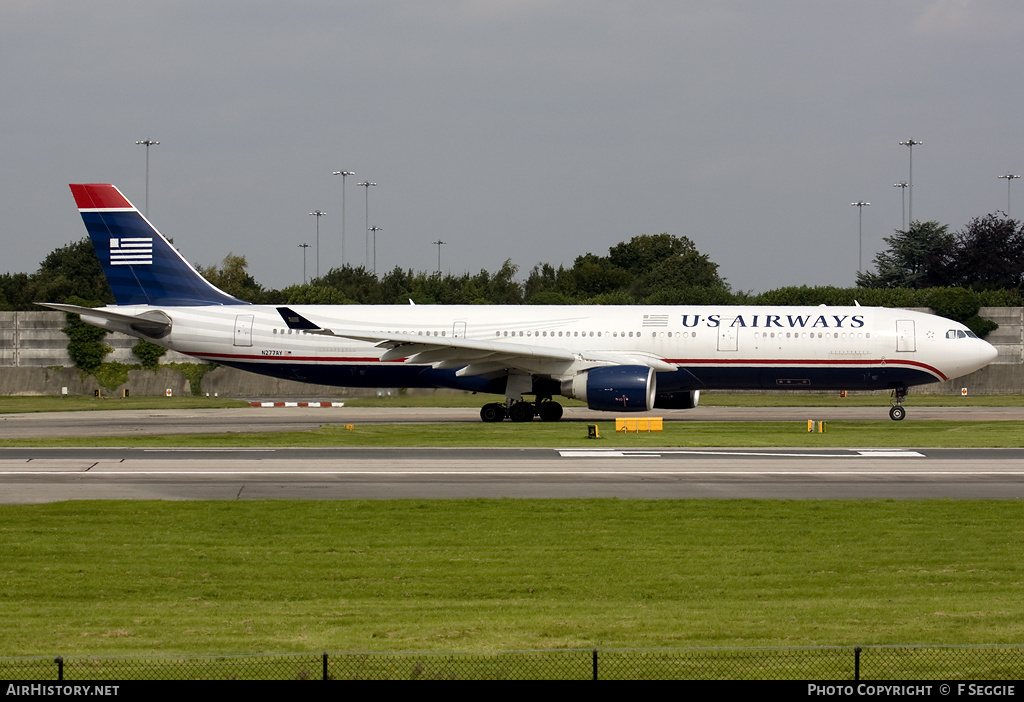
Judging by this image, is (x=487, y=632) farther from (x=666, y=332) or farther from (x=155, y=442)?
(x=666, y=332)

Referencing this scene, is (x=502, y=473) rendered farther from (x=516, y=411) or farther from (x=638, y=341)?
(x=638, y=341)

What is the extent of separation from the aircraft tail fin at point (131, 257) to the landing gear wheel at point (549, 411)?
40.4 ft

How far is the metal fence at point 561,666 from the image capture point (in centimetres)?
841

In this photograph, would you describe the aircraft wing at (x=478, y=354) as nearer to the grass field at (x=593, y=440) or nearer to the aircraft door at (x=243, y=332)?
the grass field at (x=593, y=440)

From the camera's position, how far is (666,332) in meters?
35.9

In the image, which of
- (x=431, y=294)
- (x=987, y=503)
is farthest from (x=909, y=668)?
(x=431, y=294)

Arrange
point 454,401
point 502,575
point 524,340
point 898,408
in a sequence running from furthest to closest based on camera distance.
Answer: point 454,401, point 898,408, point 524,340, point 502,575

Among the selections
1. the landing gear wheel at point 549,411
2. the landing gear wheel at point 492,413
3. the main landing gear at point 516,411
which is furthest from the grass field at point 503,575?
the landing gear wheel at point 549,411

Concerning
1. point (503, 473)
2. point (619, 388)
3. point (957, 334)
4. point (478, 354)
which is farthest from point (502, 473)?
point (957, 334)

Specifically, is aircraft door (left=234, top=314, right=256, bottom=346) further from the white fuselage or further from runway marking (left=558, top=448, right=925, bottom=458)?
runway marking (left=558, top=448, right=925, bottom=458)

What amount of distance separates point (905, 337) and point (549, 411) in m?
12.1

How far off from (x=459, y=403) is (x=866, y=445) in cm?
1794

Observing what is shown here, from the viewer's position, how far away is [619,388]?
32562 millimetres
